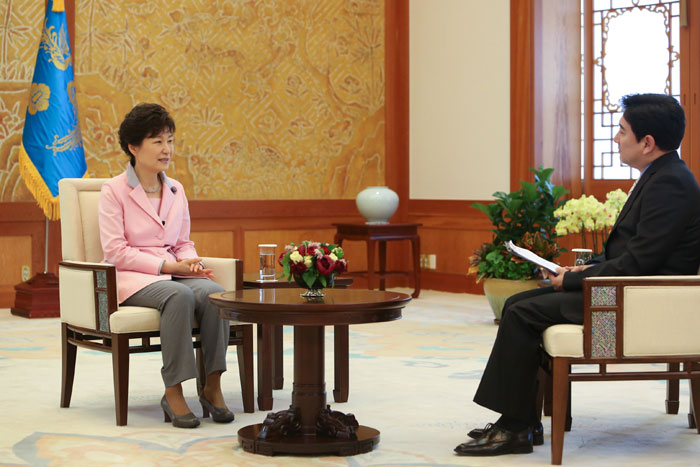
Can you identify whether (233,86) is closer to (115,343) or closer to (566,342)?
(115,343)

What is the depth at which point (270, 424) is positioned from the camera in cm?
367

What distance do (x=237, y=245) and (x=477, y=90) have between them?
244cm

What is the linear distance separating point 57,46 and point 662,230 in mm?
5137

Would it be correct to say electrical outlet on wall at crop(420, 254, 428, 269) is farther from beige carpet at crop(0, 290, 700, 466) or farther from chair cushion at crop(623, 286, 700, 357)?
chair cushion at crop(623, 286, 700, 357)

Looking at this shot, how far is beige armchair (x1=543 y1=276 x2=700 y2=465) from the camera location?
3.47 m

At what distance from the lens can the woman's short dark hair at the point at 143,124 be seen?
4348 millimetres

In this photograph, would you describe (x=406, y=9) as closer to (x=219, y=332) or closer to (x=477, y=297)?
(x=477, y=297)

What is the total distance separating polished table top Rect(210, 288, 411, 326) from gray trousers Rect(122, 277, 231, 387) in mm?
318

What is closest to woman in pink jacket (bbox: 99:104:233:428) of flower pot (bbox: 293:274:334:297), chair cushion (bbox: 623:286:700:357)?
flower pot (bbox: 293:274:334:297)

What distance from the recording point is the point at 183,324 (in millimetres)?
4035

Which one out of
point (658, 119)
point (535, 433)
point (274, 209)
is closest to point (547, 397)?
point (535, 433)

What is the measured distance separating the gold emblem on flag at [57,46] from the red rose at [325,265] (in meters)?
4.32

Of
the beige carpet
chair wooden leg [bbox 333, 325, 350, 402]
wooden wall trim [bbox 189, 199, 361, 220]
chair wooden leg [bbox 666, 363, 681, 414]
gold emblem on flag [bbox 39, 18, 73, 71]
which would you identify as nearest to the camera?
the beige carpet

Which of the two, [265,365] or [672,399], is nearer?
[672,399]
